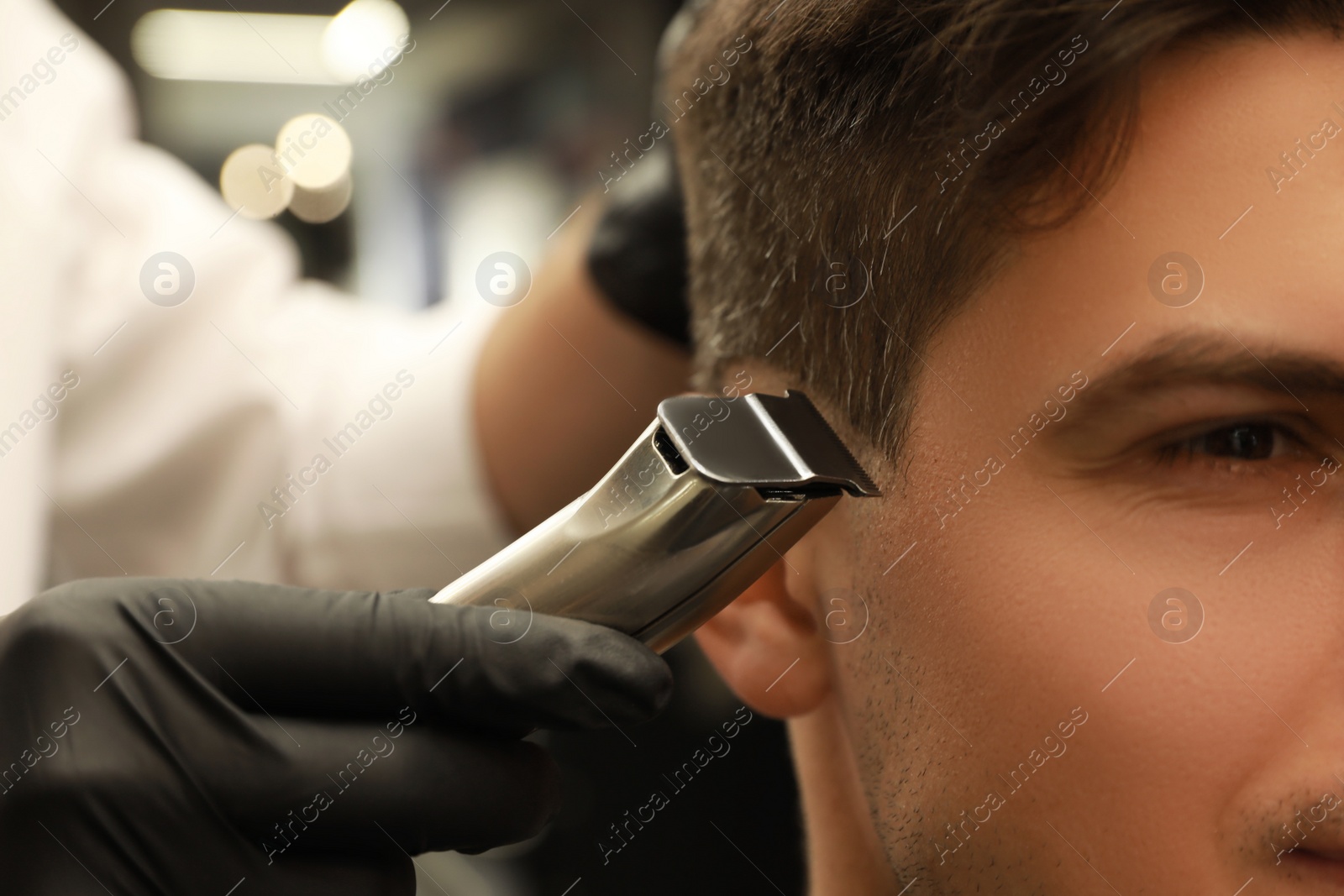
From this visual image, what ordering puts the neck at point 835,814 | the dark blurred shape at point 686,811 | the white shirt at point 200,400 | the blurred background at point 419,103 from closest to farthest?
the neck at point 835,814, the white shirt at point 200,400, the dark blurred shape at point 686,811, the blurred background at point 419,103

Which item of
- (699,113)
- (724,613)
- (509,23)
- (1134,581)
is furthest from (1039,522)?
(509,23)

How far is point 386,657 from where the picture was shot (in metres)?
0.64

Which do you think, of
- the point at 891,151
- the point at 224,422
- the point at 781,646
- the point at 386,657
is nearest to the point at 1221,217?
the point at 891,151

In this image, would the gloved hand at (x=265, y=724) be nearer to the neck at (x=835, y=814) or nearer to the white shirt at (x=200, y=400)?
the neck at (x=835, y=814)

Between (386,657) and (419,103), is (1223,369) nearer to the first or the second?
(386,657)

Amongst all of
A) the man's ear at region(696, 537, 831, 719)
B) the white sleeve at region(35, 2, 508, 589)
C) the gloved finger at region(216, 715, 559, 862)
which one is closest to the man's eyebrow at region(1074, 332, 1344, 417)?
the man's ear at region(696, 537, 831, 719)

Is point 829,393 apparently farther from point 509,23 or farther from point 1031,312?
point 509,23

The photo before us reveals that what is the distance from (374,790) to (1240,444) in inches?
22.2

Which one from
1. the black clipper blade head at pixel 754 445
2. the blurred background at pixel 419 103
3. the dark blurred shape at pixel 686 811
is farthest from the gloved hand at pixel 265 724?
the blurred background at pixel 419 103

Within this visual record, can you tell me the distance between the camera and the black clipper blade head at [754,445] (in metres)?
0.58

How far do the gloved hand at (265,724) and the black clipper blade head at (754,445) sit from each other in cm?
12

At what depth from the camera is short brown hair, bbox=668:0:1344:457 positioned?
0.68 meters

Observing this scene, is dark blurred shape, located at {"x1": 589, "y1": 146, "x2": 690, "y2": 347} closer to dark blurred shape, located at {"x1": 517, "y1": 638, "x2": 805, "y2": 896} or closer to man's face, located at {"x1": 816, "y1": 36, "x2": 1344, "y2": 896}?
man's face, located at {"x1": 816, "y1": 36, "x2": 1344, "y2": 896}

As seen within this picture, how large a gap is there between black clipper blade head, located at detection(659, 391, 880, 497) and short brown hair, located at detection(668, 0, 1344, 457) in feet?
0.56
